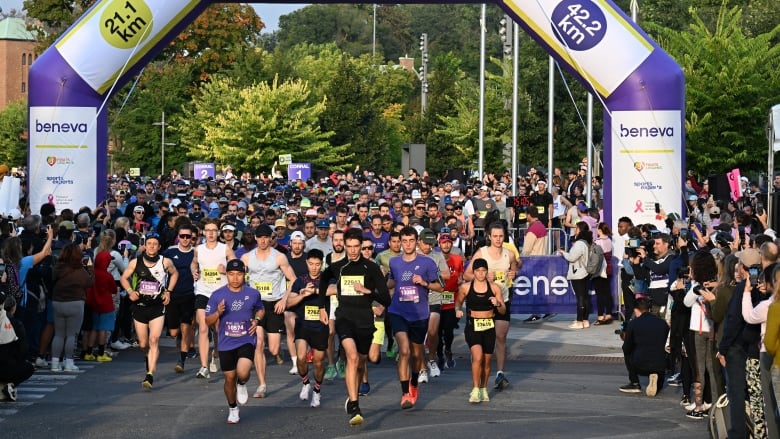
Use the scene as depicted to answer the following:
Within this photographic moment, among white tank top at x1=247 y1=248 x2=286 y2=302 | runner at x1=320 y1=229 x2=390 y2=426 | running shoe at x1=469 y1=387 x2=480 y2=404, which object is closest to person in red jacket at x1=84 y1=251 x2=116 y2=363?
white tank top at x1=247 y1=248 x2=286 y2=302

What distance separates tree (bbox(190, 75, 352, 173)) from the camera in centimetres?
5919

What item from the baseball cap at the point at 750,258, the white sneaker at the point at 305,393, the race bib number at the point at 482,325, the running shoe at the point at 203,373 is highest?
the baseball cap at the point at 750,258

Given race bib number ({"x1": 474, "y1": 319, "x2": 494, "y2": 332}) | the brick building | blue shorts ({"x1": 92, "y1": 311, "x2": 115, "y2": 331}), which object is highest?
the brick building

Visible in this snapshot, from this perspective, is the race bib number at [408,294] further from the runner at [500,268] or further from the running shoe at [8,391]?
the running shoe at [8,391]

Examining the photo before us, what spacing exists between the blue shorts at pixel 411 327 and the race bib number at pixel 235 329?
1.86 metres

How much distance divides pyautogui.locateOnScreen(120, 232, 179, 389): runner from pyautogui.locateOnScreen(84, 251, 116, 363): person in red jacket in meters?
1.81

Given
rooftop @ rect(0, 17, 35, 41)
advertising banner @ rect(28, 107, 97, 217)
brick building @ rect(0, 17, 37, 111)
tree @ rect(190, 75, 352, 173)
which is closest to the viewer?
advertising banner @ rect(28, 107, 97, 217)

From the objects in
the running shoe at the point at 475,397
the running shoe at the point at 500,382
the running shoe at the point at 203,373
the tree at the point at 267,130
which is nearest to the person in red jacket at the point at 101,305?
the running shoe at the point at 203,373

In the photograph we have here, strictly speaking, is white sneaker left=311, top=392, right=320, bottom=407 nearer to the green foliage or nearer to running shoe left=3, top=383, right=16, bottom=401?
running shoe left=3, top=383, right=16, bottom=401

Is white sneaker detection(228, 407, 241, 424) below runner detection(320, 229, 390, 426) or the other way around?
below

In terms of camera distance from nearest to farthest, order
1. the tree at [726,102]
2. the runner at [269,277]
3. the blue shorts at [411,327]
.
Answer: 1. the blue shorts at [411,327]
2. the runner at [269,277]
3. the tree at [726,102]

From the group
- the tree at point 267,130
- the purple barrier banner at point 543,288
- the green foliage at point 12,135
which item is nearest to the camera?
the purple barrier banner at point 543,288

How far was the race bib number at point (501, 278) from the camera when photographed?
14.9 meters

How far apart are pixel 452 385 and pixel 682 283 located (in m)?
2.89
